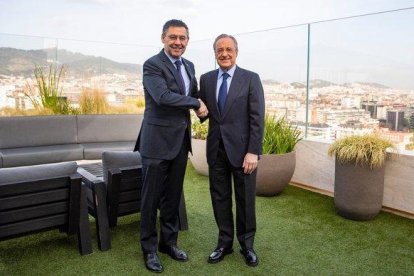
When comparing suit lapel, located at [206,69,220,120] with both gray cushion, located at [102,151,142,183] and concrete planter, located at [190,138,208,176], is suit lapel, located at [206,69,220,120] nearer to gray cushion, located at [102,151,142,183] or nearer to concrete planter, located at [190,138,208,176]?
gray cushion, located at [102,151,142,183]

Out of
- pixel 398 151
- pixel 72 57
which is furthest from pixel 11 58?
pixel 398 151

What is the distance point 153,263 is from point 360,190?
2.06 meters

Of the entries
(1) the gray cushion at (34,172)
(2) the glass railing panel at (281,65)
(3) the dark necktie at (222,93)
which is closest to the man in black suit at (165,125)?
(3) the dark necktie at (222,93)

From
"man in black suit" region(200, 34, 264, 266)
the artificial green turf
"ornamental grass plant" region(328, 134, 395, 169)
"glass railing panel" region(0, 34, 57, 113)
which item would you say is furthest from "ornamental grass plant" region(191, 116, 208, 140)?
"glass railing panel" region(0, 34, 57, 113)

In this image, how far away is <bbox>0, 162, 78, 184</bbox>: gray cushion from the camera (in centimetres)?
265

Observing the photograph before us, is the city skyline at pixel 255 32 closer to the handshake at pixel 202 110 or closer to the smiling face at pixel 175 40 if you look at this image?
the handshake at pixel 202 110

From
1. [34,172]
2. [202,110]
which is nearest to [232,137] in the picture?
[202,110]

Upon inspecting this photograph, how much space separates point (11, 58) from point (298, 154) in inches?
190

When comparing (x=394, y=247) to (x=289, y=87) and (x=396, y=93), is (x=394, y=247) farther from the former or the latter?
(x=289, y=87)

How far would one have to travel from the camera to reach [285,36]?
559 centimetres

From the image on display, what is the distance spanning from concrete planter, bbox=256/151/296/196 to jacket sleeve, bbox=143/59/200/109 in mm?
1947

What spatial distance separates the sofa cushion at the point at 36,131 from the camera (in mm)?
5512

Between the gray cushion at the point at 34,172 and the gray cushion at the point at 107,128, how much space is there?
328 centimetres

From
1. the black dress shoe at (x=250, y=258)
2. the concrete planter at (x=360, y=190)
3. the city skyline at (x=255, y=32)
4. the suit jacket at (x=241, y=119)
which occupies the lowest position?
the black dress shoe at (x=250, y=258)
